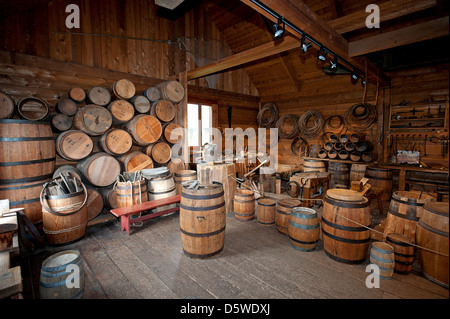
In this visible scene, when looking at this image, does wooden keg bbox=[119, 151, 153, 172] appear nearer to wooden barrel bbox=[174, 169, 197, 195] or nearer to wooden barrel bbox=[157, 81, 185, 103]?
wooden barrel bbox=[174, 169, 197, 195]

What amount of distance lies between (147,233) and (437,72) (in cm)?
783

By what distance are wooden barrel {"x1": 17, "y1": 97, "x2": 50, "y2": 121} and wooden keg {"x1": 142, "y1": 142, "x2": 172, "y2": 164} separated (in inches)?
76.5

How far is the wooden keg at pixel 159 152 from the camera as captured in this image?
16.5ft

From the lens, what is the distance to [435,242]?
2.12 m

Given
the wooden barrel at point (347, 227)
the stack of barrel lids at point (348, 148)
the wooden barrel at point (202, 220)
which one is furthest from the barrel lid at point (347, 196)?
the stack of barrel lids at point (348, 148)

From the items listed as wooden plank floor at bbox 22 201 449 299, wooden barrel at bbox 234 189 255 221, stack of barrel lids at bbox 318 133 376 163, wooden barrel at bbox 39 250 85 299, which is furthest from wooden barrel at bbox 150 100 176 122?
stack of barrel lids at bbox 318 133 376 163

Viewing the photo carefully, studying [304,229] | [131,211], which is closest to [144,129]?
[131,211]

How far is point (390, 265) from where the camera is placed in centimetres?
235

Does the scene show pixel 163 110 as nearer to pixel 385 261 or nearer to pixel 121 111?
pixel 121 111

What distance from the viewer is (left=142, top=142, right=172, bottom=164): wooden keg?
5.04 m

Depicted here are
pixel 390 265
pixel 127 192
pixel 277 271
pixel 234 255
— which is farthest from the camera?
pixel 127 192

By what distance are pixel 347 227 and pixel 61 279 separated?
2974mm
